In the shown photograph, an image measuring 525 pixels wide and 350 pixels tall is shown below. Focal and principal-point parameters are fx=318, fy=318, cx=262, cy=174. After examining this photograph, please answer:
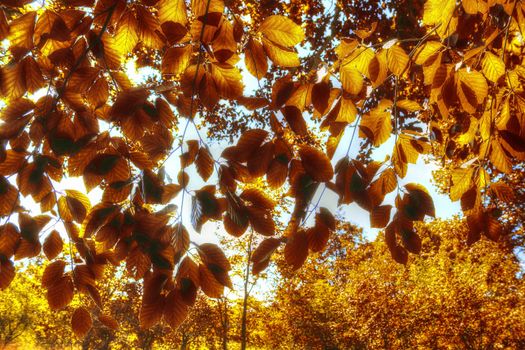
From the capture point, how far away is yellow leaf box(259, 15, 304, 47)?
1.13 metres

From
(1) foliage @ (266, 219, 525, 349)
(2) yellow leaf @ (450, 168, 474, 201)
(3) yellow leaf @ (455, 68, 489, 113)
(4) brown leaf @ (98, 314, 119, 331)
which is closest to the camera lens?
(3) yellow leaf @ (455, 68, 489, 113)

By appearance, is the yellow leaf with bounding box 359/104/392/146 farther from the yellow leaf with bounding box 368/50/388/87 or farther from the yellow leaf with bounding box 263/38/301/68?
the yellow leaf with bounding box 263/38/301/68

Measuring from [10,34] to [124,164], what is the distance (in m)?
0.62

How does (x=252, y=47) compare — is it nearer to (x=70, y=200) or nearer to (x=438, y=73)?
(x=438, y=73)

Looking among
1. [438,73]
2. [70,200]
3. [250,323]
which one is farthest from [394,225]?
[250,323]

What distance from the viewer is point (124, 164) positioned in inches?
56.6

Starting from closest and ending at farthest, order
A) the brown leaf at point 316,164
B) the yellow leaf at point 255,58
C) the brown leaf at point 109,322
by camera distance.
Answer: the brown leaf at point 316,164
the yellow leaf at point 255,58
the brown leaf at point 109,322

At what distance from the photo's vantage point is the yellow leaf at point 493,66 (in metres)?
1.44

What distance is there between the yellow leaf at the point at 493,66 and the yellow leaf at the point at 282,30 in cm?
93

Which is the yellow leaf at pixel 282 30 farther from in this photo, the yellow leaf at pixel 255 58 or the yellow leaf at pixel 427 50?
the yellow leaf at pixel 427 50

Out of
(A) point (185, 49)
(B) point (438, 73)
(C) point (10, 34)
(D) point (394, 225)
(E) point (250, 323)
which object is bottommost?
(D) point (394, 225)

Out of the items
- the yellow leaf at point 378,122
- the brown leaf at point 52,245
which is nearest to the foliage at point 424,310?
the yellow leaf at point 378,122

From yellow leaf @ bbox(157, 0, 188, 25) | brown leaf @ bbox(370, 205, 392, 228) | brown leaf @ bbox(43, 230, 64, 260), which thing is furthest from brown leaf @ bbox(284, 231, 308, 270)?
brown leaf @ bbox(43, 230, 64, 260)

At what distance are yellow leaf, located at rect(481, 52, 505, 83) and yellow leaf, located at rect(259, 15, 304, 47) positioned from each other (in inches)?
36.7
